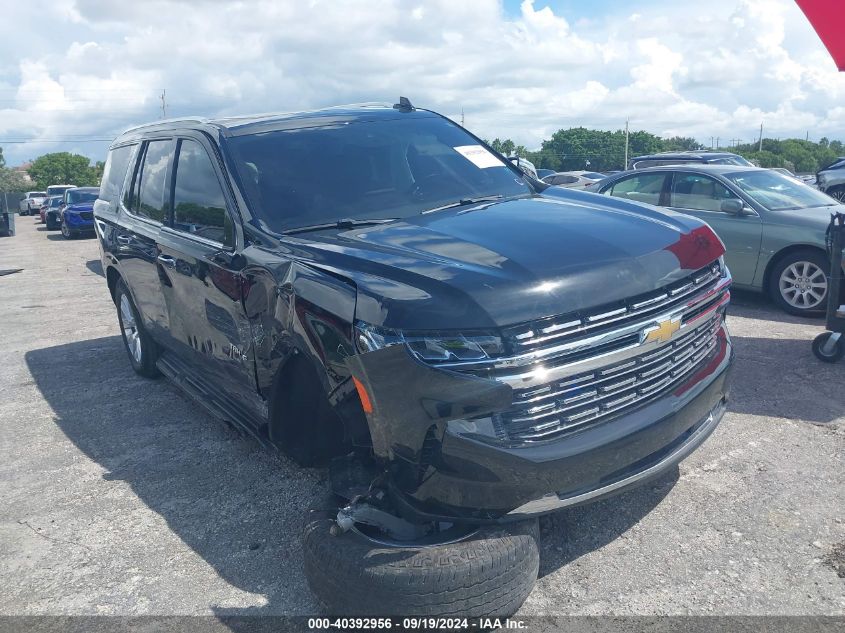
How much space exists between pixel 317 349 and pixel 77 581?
164cm

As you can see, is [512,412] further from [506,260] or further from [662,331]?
[662,331]

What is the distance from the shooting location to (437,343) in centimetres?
272

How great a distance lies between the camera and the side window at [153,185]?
5125 millimetres

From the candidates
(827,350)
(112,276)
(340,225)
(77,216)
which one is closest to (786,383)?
(827,350)

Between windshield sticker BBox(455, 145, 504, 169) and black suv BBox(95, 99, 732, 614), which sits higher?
windshield sticker BBox(455, 145, 504, 169)

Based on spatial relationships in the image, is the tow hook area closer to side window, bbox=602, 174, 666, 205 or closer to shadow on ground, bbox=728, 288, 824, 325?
shadow on ground, bbox=728, 288, 824, 325

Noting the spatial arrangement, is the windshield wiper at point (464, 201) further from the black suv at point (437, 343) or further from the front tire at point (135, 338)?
the front tire at point (135, 338)

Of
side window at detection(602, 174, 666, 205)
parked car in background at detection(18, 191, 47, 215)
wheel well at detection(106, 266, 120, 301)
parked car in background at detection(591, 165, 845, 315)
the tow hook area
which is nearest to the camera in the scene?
the tow hook area

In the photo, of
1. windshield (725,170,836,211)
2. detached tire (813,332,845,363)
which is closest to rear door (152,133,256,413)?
detached tire (813,332,845,363)

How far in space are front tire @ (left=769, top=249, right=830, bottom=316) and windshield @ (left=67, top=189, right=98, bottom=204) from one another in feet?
70.9

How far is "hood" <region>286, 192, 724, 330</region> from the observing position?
2768 millimetres

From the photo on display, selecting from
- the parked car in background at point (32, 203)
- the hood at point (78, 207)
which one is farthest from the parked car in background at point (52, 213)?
the parked car in background at point (32, 203)

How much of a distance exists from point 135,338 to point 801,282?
6548 mm

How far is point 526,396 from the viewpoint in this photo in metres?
2.72
